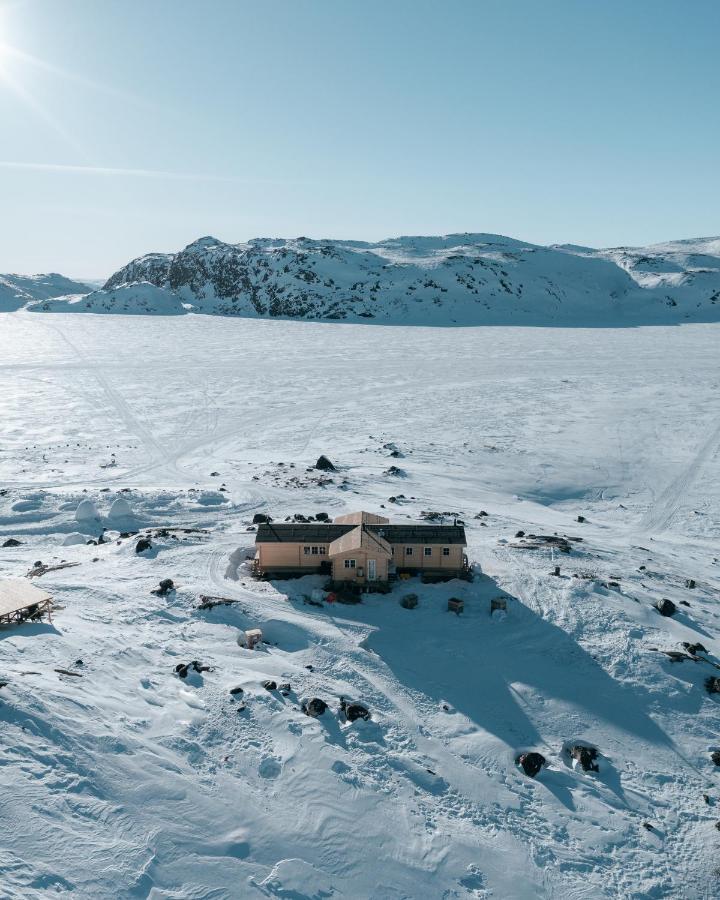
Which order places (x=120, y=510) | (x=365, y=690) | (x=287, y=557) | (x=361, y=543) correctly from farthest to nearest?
(x=120, y=510)
(x=287, y=557)
(x=361, y=543)
(x=365, y=690)

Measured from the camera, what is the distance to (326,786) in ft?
51.1

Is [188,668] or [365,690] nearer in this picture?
[188,668]

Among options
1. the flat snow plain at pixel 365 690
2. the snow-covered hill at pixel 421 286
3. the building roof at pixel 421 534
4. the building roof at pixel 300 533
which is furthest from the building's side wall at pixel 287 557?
the snow-covered hill at pixel 421 286

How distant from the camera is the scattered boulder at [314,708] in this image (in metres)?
18.0

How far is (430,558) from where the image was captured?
86.3ft

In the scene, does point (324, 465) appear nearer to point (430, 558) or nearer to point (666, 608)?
point (430, 558)

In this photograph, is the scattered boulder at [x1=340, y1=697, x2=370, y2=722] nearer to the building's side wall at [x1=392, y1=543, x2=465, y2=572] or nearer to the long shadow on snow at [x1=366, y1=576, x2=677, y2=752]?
the long shadow on snow at [x1=366, y1=576, x2=677, y2=752]

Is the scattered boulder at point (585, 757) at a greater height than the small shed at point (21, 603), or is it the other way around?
the small shed at point (21, 603)

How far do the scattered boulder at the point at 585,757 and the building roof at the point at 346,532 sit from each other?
9657 millimetres

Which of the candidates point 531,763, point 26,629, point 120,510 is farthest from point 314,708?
point 120,510

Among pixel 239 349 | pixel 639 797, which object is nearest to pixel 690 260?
pixel 239 349

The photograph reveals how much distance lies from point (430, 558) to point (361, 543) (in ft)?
11.8

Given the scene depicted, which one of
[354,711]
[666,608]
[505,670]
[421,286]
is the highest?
[421,286]

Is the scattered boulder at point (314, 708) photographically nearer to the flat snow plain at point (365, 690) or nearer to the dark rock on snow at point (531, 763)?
the flat snow plain at point (365, 690)
